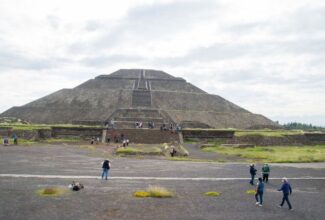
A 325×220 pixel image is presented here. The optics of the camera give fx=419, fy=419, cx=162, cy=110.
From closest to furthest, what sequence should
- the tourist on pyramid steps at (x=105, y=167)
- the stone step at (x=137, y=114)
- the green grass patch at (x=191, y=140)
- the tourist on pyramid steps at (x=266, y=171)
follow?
the tourist on pyramid steps at (x=105, y=167)
the tourist on pyramid steps at (x=266, y=171)
the green grass patch at (x=191, y=140)
the stone step at (x=137, y=114)

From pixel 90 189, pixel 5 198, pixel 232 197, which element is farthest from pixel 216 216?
pixel 5 198

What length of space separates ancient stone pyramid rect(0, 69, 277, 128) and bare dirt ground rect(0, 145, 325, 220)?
3188 cm

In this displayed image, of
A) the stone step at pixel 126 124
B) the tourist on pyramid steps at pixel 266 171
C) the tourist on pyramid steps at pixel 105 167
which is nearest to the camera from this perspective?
the tourist on pyramid steps at pixel 105 167

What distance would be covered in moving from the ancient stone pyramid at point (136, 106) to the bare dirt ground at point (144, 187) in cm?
3188

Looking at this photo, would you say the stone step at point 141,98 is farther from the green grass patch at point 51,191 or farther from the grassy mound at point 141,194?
the grassy mound at point 141,194

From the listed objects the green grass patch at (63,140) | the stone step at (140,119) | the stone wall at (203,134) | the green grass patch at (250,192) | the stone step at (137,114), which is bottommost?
the green grass patch at (250,192)

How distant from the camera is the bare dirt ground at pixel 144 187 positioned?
14.9 metres

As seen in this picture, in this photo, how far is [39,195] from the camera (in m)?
17.3

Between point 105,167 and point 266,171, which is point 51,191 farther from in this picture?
point 266,171

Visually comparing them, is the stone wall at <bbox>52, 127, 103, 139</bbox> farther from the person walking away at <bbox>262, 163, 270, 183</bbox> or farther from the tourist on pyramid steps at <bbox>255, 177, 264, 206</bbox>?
the tourist on pyramid steps at <bbox>255, 177, 264, 206</bbox>

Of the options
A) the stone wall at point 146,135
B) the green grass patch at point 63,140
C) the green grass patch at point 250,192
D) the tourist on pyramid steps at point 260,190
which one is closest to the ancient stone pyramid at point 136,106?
the stone wall at point 146,135

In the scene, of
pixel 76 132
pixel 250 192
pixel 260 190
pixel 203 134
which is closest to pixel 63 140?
pixel 76 132

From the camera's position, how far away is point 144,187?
19.8 m

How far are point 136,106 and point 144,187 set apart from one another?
5102 centimetres
